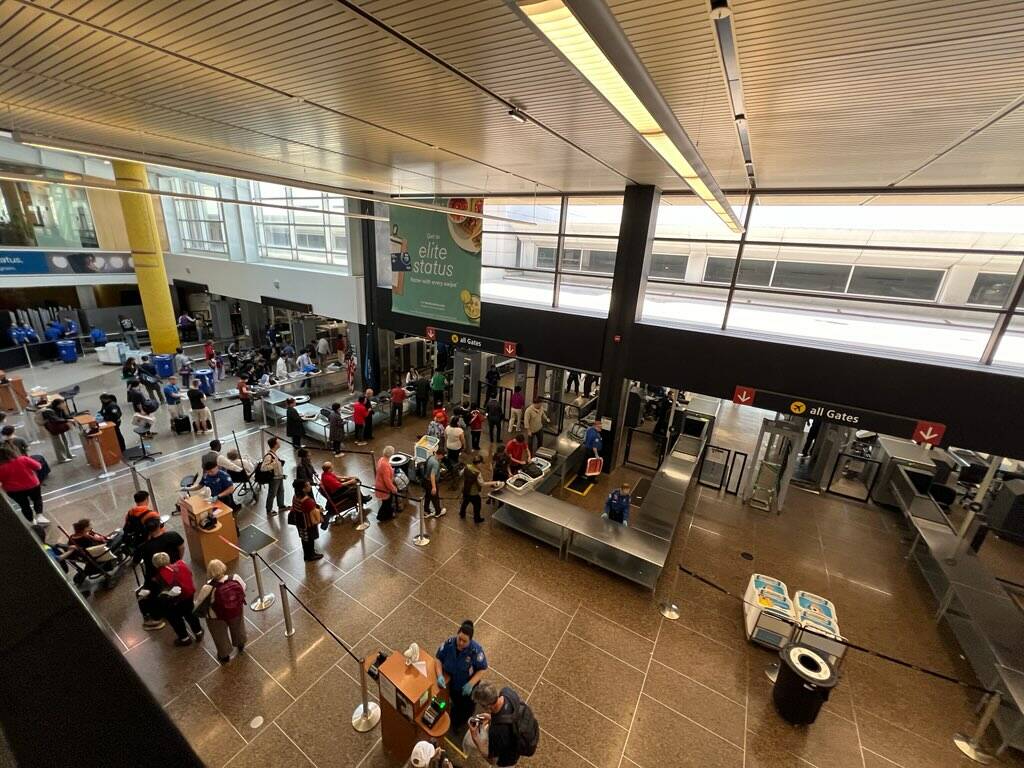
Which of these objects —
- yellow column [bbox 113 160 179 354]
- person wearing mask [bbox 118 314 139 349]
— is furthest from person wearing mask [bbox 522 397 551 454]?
person wearing mask [bbox 118 314 139 349]

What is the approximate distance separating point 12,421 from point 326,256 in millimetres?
9130

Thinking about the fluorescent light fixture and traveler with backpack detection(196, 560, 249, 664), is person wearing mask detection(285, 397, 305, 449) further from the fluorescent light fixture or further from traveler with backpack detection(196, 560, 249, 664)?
the fluorescent light fixture

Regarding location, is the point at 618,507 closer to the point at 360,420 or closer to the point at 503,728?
the point at 503,728

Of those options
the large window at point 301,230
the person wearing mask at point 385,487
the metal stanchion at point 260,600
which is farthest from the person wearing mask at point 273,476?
the large window at point 301,230

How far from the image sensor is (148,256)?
42.1 feet

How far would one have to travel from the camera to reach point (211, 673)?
15.6ft

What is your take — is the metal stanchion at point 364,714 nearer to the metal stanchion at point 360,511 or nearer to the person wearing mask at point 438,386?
the metal stanchion at point 360,511

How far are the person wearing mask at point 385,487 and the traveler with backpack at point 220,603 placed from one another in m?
2.82

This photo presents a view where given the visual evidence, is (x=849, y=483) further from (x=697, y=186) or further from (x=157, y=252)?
(x=157, y=252)

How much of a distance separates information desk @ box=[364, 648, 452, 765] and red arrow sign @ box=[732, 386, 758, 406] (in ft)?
22.5

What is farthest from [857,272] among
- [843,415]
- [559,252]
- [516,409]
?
[516,409]

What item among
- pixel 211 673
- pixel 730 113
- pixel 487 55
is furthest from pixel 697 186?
pixel 211 673

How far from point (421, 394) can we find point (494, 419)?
2.56 metres

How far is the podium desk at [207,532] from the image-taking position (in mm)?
6109
